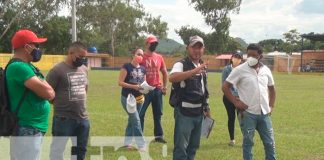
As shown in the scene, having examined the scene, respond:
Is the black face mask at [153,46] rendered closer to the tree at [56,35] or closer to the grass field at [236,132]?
the grass field at [236,132]

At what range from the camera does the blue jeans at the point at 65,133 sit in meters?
6.77

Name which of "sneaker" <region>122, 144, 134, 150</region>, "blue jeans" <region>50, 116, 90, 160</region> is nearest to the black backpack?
"blue jeans" <region>50, 116, 90, 160</region>

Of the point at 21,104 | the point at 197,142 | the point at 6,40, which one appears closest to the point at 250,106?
the point at 197,142

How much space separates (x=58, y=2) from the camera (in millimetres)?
56594

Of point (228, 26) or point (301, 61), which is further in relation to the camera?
point (228, 26)

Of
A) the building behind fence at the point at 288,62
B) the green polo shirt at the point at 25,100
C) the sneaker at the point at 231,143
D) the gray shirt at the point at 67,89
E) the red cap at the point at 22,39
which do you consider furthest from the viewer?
the building behind fence at the point at 288,62

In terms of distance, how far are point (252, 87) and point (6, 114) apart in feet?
11.5

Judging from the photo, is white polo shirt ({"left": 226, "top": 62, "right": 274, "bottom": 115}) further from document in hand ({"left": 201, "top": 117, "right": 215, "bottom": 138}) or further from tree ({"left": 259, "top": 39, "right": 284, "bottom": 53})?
tree ({"left": 259, "top": 39, "right": 284, "bottom": 53})

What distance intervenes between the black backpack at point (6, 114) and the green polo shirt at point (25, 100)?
0.04 metres

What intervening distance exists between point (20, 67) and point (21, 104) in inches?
15.4

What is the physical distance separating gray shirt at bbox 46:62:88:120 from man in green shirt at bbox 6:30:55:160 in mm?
1268

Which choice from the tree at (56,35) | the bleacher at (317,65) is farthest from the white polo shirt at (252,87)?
the tree at (56,35)

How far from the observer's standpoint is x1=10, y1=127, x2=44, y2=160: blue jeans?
530 cm

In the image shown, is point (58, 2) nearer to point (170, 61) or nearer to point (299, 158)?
point (170, 61)
